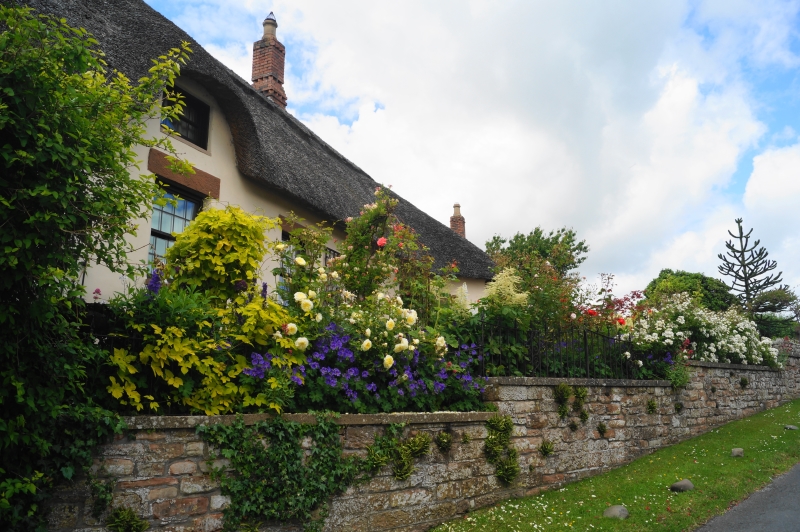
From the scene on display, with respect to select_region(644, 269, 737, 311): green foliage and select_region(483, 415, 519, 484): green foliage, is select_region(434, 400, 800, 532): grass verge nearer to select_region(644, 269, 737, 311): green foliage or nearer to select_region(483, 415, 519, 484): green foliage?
select_region(483, 415, 519, 484): green foliage

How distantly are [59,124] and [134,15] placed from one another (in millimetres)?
5740

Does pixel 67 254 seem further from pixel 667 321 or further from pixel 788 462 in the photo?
pixel 667 321

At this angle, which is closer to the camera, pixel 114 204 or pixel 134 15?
pixel 114 204

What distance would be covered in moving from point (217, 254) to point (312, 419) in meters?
1.65

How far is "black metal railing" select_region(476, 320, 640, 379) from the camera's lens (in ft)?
21.3

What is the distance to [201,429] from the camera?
13.0ft

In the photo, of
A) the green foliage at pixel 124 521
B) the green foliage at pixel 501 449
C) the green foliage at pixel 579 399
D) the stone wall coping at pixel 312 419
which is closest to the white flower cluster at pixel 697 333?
the green foliage at pixel 579 399

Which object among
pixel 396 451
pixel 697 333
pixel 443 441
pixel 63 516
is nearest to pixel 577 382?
pixel 443 441

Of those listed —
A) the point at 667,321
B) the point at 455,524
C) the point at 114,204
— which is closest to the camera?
the point at 114,204

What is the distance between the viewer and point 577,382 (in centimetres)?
705

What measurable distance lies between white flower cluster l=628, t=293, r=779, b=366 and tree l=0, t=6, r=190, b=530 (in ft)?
25.9

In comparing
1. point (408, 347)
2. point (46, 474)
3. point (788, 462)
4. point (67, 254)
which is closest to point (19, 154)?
point (67, 254)

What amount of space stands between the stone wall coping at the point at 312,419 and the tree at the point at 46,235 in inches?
9.3

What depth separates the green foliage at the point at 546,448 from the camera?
20.9 ft
